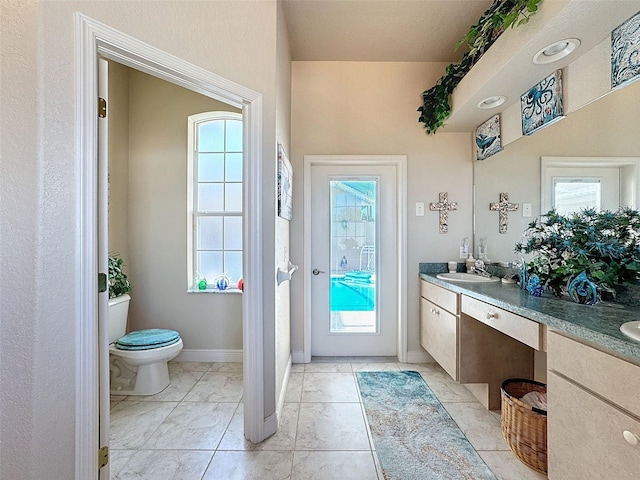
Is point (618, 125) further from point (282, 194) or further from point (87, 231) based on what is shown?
point (87, 231)

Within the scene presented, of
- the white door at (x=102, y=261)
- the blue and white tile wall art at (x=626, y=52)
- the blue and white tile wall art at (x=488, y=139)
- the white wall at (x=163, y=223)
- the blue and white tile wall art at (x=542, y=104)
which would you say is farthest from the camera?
the white wall at (x=163, y=223)

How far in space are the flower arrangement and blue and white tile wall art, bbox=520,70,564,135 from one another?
624 mm

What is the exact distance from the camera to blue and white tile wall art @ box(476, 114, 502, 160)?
2320 mm

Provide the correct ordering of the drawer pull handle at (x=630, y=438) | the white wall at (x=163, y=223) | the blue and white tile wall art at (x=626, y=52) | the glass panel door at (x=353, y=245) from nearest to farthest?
1. the drawer pull handle at (x=630, y=438)
2. the blue and white tile wall art at (x=626, y=52)
3. the white wall at (x=163, y=223)
4. the glass panel door at (x=353, y=245)

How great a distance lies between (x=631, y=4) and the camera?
123cm

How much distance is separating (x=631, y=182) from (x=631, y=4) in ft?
2.53

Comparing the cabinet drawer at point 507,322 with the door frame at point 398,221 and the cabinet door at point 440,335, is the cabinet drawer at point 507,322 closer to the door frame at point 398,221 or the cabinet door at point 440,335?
the cabinet door at point 440,335

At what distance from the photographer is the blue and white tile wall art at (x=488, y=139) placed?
7.61 ft

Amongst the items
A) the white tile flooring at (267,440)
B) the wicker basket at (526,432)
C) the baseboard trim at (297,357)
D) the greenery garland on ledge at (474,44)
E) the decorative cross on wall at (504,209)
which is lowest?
the white tile flooring at (267,440)

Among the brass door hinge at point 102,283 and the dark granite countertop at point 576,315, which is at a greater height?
the brass door hinge at point 102,283

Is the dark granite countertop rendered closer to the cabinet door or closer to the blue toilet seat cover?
the cabinet door

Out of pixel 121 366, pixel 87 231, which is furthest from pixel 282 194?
pixel 121 366

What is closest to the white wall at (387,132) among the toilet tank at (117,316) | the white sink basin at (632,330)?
the toilet tank at (117,316)

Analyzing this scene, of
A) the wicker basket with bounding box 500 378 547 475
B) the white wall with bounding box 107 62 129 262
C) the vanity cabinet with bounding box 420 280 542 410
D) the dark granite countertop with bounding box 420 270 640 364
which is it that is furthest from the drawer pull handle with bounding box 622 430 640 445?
the white wall with bounding box 107 62 129 262
